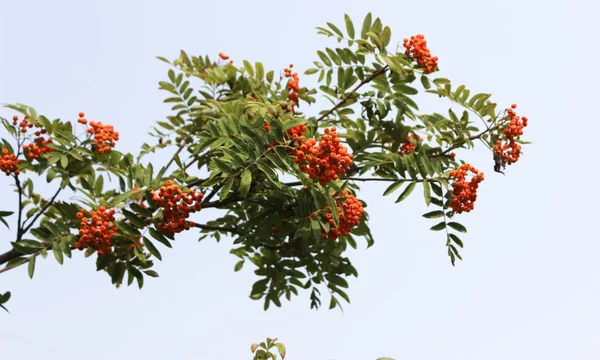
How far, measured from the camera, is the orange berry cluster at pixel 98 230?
225 inches

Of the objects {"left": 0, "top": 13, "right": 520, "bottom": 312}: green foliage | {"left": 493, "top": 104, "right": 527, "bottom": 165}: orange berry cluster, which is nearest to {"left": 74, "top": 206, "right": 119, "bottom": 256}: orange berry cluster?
{"left": 0, "top": 13, "right": 520, "bottom": 312}: green foliage

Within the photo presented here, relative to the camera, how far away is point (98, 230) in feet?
18.6

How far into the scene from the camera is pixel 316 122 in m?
6.51

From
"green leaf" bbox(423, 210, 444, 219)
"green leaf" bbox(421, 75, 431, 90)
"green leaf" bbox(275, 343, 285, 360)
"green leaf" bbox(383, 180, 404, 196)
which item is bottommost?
"green leaf" bbox(275, 343, 285, 360)

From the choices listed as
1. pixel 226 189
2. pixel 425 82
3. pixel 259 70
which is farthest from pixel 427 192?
pixel 259 70

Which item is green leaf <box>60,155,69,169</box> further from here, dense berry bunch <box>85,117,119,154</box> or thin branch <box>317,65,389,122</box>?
thin branch <box>317,65,389,122</box>

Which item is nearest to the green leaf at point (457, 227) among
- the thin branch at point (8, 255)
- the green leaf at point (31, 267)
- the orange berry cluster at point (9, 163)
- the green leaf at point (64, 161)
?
the green leaf at point (64, 161)

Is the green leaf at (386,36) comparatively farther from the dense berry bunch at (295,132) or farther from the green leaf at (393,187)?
the dense berry bunch at (295,132)

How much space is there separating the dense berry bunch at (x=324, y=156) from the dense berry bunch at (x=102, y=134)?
73.6 inches

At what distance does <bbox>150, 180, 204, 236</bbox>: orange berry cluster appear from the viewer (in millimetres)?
5527

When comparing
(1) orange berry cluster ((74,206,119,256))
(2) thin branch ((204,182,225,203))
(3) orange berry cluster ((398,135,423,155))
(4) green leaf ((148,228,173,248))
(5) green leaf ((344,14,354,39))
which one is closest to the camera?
(4) green leaf ((148,228,173,248))

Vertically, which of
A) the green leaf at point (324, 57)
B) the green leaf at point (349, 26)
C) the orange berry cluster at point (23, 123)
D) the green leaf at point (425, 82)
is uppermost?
the green leaf at point (349, 26)

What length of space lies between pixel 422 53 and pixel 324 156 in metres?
1.61

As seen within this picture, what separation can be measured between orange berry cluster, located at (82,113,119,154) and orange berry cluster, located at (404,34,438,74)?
2.42m
